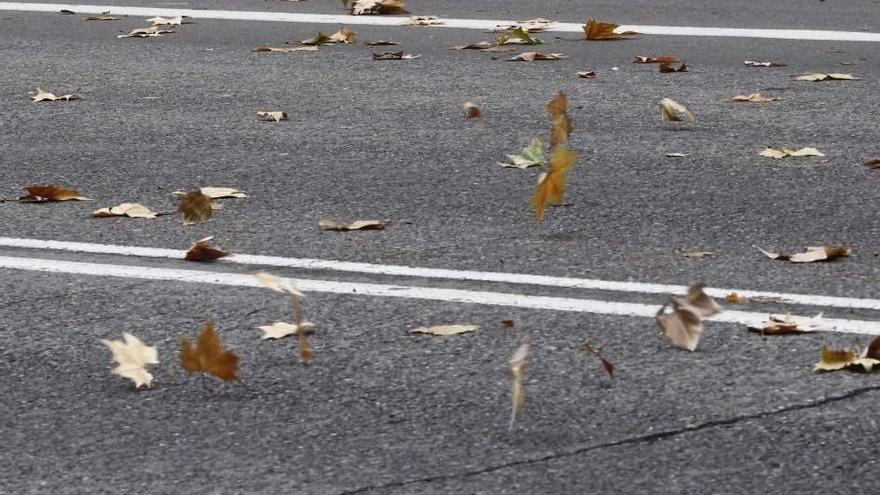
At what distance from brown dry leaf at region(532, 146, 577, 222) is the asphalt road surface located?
0.19 feet

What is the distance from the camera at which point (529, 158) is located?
6145 millimetres

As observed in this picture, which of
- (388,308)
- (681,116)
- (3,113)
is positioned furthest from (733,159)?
(3,113)

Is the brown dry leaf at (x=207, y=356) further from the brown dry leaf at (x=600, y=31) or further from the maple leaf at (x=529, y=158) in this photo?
the brown dry leaf at (x=600, y=31)

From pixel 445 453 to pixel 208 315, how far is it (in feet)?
3.87

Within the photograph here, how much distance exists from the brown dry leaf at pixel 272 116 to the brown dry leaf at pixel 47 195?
4.55 ft

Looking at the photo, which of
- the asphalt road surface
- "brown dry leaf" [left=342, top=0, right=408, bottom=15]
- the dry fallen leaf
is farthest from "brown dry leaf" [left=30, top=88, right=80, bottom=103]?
the dry fallen leaf

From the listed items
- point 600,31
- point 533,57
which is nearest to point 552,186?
point 533,57

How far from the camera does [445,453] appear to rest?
3.44 m

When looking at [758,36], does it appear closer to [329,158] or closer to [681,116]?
[681,116]

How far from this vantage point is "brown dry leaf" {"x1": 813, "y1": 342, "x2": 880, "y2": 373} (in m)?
3.87

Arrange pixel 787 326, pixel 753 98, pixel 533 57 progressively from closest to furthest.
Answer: pixel 787 326 < pixel 753 98 < pixel 533 57

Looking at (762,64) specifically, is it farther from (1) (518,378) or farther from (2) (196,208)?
(1) (518,378)

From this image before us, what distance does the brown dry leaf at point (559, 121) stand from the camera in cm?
647

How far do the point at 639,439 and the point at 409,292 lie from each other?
124 centimetres
